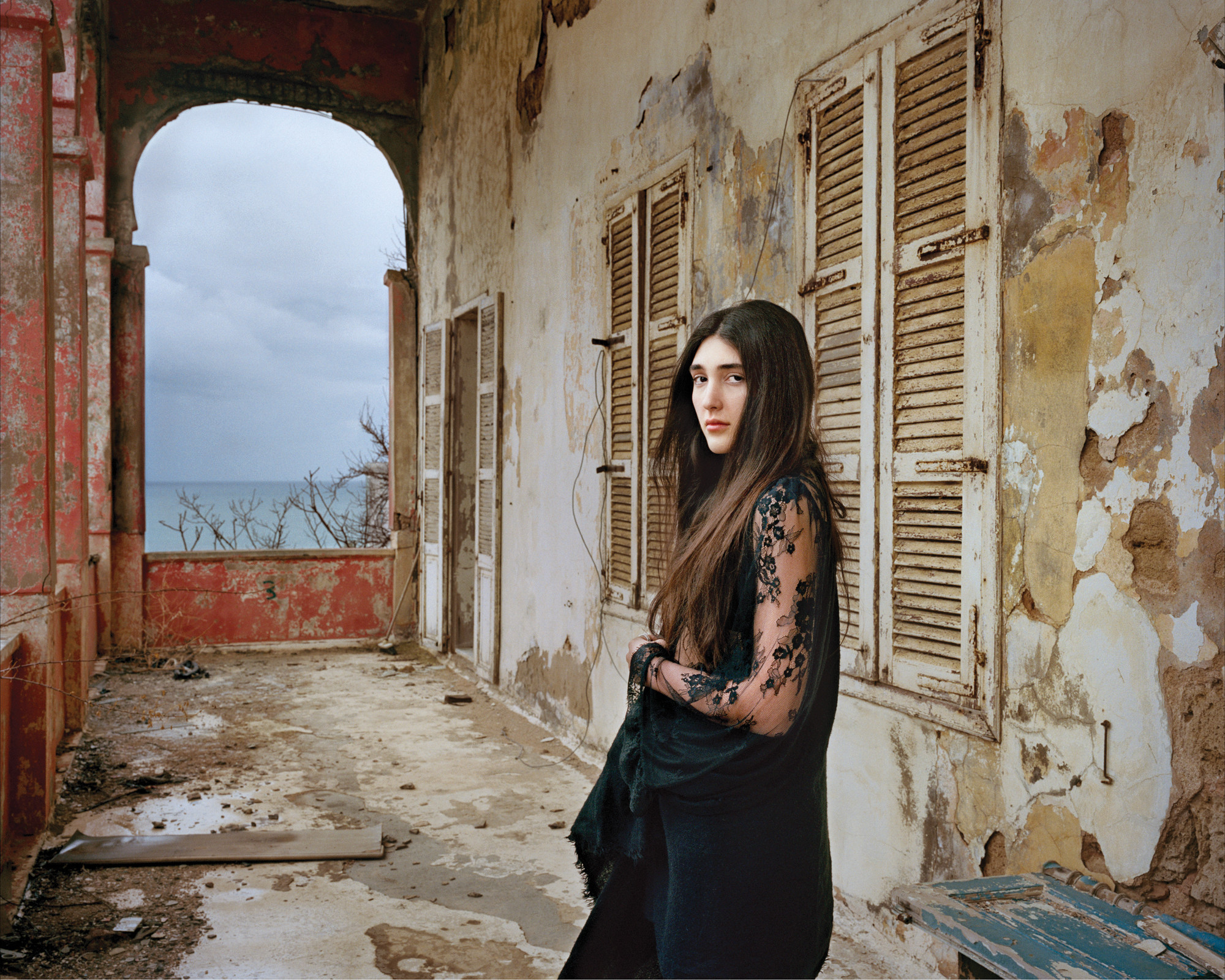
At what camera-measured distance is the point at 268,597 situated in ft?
26.7

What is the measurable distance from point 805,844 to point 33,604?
3.66 meters

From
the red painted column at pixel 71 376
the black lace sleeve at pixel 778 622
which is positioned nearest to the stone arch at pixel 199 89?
the red painted column at pixel 71 376

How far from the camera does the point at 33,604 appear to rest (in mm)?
3842

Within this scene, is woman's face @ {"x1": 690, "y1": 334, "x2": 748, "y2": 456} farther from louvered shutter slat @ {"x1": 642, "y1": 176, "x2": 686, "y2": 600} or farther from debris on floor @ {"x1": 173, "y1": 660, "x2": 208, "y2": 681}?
debris on floor @ {"x1": 173, "y1": 660, "x2": 208, "y2": 681}

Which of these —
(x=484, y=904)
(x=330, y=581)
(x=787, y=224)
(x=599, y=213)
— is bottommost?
(x=484, y=904)

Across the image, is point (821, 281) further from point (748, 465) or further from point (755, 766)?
point (755, 766)

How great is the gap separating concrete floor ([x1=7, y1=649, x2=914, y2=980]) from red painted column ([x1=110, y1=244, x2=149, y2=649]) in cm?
132

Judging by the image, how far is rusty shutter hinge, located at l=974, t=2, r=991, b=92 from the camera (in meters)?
2.44

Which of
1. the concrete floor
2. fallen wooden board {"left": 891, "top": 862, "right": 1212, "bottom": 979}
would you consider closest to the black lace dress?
fallen wooden board {"left": 891, "top": 862, "right": 1212, "bottom": 979}

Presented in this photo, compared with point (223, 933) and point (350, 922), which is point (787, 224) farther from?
point (223, 933)

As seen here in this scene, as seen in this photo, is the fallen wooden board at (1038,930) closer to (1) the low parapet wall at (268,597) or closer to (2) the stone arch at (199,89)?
(1) the low parapet wall at (268,597)

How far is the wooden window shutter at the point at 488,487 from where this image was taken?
6352mm

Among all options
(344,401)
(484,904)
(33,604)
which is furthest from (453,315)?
(344,401)

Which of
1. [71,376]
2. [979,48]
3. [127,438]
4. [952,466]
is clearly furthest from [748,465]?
[127,438]
